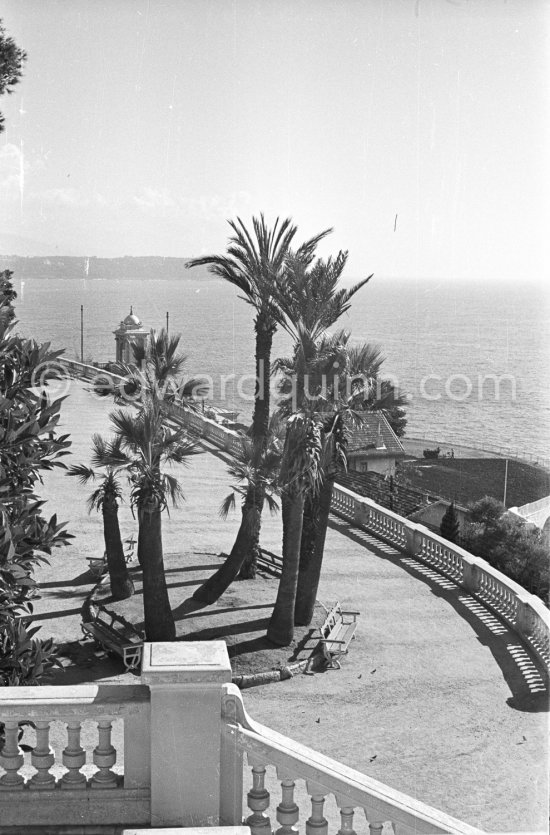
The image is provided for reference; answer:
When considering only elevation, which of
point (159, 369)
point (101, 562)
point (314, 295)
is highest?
point (314, 295)

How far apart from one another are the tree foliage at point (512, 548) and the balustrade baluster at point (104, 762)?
2118 centimetres

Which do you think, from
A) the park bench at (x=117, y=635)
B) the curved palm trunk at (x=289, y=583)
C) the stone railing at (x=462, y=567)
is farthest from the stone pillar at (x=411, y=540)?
the park bench at (x=117, y=635)

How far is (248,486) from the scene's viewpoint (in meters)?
16.6

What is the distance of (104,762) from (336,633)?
398 inches

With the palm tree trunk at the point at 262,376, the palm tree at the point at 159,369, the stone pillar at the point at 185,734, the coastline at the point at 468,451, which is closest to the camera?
the stone pillar at the point at 185,734

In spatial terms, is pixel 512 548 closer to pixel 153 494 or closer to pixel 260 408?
pixel 260 408

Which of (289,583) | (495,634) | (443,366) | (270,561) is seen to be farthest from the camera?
(443,366)

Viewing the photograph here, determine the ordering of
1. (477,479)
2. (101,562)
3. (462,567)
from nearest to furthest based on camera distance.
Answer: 1. (101,562)
2. (462,567)
3. (477,479)

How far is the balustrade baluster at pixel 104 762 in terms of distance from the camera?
5.94 metres

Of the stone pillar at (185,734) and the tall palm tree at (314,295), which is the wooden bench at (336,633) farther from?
the stone pillar at (185,734)

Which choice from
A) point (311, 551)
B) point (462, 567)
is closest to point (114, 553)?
point (311, 551)

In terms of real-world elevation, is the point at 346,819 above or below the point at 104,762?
below

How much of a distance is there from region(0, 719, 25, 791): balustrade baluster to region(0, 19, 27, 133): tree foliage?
5.94 m

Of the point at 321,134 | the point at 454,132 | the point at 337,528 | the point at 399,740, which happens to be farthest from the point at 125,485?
the point at 454,132
